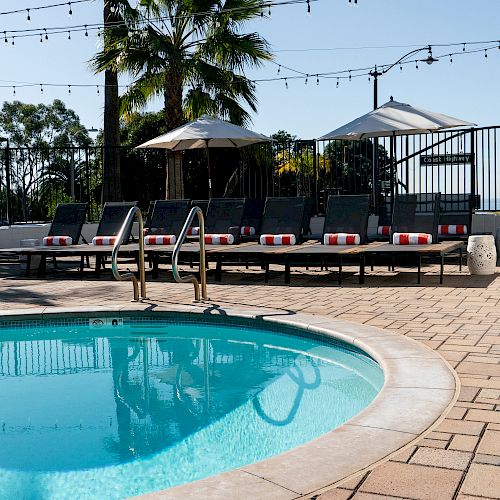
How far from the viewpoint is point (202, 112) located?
1605 cm

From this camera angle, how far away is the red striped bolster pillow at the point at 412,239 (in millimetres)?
9250

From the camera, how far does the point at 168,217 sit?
11891mm

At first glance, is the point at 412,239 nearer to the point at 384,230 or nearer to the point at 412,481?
the point at 384,230

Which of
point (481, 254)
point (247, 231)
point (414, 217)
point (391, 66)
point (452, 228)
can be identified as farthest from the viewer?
point (391, 66)

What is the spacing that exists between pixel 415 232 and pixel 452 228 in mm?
1502

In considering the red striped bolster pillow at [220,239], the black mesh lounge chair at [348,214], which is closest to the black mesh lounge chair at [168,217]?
the red striped bolster pillow at [220,239]

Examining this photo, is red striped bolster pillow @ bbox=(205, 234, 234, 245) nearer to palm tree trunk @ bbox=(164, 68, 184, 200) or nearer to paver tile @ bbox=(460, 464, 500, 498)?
palm tree trunk @ bbox=(164, 68, 184, 200)

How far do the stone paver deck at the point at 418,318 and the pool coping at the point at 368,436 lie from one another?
Answer: 69 millimetres

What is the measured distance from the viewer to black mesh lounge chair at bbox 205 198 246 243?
1114cm

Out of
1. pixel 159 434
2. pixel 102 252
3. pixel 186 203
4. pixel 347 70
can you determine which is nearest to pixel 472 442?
pixel 159 434

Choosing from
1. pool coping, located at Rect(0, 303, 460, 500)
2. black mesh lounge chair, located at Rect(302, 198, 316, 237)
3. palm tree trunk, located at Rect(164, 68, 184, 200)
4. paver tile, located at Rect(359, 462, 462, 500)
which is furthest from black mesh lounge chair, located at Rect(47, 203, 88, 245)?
paver tile, located at Rect(359, 462, 462, 500)

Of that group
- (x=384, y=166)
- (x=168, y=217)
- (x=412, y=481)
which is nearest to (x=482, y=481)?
(x=412, y=481)

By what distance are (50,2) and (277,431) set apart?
11.5 metres

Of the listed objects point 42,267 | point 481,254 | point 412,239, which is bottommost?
point 42,267
